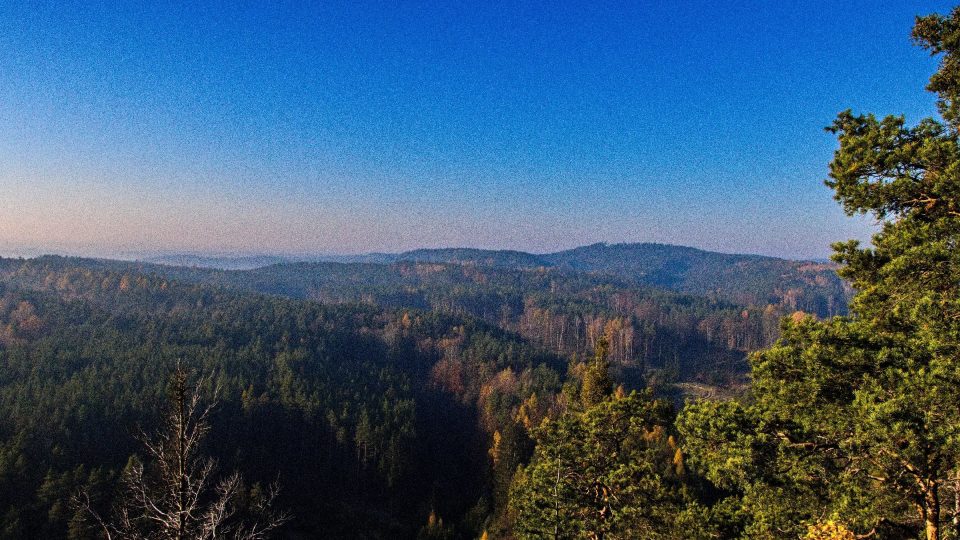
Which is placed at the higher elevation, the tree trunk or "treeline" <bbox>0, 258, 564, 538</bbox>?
the tree trunk

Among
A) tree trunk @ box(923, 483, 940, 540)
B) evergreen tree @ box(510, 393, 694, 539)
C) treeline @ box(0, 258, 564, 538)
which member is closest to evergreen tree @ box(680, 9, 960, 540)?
tree trunk @ box(923, 483, 940, 540)

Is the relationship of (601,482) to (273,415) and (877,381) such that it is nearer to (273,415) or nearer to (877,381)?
(877,381)

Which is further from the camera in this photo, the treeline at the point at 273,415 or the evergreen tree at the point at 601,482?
the treeline at the point at 273,415

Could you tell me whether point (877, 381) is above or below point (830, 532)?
above

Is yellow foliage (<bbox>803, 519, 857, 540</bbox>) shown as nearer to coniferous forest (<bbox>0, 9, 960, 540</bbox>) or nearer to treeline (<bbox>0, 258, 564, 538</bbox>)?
coniferous forest (<bbox>0, 9, 960, 540</bbox>)

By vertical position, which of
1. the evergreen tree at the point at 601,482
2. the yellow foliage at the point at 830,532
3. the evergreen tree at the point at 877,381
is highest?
the evergreen tree at the point at 877,381

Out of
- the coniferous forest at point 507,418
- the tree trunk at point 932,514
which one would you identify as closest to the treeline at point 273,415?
the coniferous forest at point 507,418

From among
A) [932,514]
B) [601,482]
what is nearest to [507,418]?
[601,482]

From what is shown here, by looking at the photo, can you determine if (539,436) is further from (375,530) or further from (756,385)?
(375,530)

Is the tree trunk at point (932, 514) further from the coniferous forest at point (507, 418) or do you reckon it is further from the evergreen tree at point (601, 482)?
the evergreen tree at point (601, 482)
